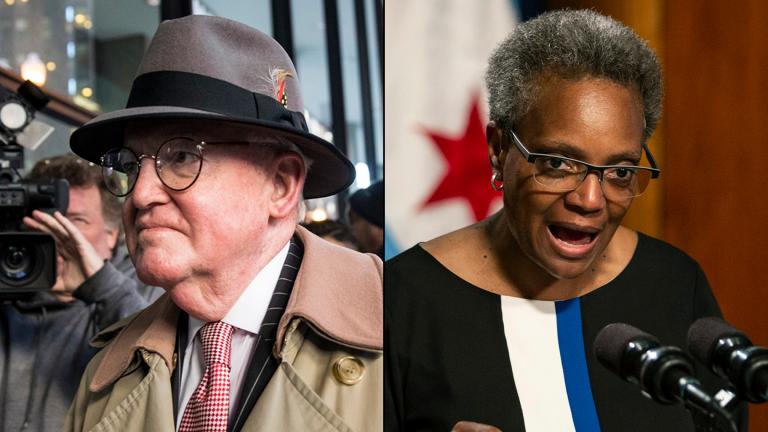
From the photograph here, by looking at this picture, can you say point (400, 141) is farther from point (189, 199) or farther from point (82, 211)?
point (82, 211)

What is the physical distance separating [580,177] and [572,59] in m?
0.20

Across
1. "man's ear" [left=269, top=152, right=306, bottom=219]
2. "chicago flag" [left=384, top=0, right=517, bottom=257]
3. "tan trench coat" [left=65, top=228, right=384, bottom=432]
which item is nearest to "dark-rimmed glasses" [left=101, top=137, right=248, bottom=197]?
"man's ear" [left=269, top=152, right=306, bottom=219]

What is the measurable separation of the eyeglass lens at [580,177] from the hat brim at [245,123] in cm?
32

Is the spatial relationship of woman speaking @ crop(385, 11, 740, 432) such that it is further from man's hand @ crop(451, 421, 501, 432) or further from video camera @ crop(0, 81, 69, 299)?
video camera @ crop(0, 81, 69, 299)

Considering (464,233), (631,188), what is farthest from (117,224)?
(631,188)

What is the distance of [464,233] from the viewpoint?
1594 mm

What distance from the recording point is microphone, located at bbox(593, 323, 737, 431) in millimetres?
1044

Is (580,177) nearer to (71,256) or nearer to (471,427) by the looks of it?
(471,427)

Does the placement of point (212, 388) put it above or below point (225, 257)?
below

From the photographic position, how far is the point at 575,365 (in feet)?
4.99

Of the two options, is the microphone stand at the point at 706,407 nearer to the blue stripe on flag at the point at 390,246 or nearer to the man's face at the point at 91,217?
the blue stripe on flag at the point at 390,246

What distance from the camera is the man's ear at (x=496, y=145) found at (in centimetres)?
150

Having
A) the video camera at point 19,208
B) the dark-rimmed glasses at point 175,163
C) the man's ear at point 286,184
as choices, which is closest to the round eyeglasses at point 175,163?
the dark-rimmed glasses at point 175,163

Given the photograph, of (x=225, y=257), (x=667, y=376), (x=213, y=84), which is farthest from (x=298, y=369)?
(x=667, y=376)
